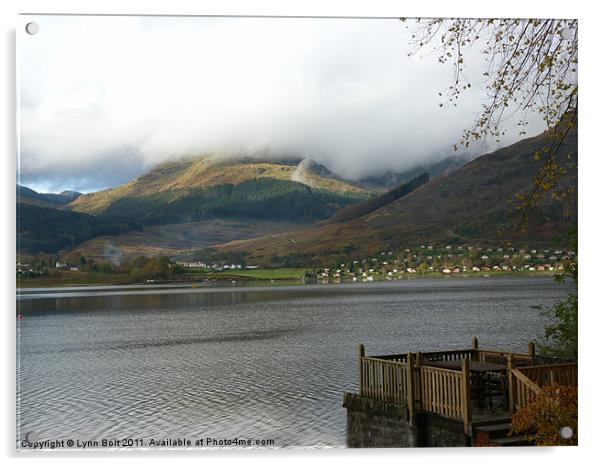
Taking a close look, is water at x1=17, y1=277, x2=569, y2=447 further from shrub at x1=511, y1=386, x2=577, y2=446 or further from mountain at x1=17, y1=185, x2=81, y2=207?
shrub at x1=511, y1=386, x2=577, y2=446

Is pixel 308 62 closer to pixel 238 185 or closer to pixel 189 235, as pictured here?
pixel 238 185

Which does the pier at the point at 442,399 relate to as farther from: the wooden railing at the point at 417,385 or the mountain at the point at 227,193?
the mountain at the point at 227,193

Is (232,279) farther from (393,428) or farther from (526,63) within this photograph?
(526,63)

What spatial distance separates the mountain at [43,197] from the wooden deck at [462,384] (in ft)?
15.3

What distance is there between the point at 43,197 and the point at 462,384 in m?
6.01

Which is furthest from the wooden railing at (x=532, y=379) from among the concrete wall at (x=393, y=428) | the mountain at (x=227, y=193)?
the mountain at (x=227, y=193)

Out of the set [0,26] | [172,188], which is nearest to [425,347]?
[172,188]

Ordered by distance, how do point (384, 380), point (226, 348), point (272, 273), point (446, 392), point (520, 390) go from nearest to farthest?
point (520, 390), point (446, 392), point (384, 380), point (272, 273), point (226, 348)

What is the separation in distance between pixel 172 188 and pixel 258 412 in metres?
4.05

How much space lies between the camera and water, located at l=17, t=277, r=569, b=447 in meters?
11.0

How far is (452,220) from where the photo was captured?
543 inches

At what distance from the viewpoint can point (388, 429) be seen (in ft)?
29.7

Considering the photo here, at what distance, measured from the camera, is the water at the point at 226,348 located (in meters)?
11.0

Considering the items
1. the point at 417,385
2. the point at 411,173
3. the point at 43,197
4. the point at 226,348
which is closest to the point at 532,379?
the point at 417,385
